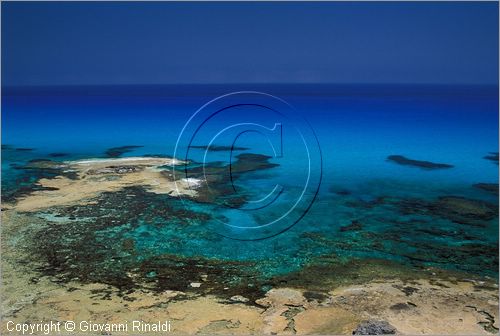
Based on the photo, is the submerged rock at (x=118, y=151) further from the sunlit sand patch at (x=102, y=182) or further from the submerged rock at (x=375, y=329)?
the submerged rock at (x=375, y=329)

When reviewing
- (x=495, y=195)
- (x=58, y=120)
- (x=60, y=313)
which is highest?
(x=58, y=120)

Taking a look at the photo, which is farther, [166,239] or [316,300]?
[166,239]

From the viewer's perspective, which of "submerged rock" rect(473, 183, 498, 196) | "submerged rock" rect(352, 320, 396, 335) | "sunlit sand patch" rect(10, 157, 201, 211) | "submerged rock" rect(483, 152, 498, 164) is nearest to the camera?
"submerged rock" rect(352, 320, 396, 335)

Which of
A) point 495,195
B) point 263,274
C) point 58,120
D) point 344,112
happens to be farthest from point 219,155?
point 344,112

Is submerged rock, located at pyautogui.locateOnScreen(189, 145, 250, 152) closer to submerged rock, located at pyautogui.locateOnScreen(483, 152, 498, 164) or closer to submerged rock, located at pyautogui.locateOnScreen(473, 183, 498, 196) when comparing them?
submerged rock, located at pyautogui.locateOnScreen(473, 183, 498, 196)

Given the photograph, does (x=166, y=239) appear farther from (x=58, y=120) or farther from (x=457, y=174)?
(x=58, y=120)

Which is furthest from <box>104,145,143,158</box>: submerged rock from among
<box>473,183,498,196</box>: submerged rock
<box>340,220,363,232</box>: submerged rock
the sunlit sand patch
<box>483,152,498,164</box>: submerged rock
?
<box>483,152,498,164</box>: submerged rock

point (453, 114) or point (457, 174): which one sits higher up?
point (453, 114)
